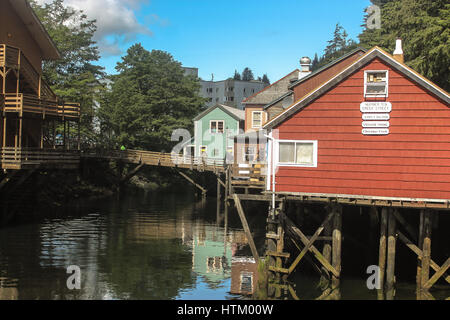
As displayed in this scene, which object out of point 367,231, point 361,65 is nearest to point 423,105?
point 361,65

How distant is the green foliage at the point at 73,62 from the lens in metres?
48.7

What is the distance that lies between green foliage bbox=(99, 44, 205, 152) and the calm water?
22821 millimetres

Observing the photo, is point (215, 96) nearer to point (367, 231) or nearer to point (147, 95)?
point (147, 95)

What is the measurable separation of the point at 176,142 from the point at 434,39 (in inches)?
1534

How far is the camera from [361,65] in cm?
1695

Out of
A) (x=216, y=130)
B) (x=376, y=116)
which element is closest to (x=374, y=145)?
(x=376, y=116)

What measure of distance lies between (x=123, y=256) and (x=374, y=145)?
37.7 ft

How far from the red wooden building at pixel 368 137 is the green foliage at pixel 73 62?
33.1 m

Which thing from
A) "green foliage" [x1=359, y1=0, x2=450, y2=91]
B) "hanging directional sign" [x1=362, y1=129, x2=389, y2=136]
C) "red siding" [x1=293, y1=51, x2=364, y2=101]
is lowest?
"hanging directional sign" [x1=362, y1=129, x2=389, y2=136]

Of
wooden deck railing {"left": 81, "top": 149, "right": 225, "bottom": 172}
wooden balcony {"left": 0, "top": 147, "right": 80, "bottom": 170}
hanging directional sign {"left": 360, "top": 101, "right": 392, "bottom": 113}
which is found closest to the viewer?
hanging directional sign {"left": 360, "top": 101, "right": 392, "bottom": 113}

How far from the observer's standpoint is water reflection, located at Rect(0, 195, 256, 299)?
16.3m

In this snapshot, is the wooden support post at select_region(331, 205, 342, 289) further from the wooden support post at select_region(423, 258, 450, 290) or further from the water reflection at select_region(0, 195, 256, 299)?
the water reflection at select_region(0, 195, 256, 299)

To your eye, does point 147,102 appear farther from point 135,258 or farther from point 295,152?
point 295,152

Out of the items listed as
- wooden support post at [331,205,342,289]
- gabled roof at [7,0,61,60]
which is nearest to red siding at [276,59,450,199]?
wooden support post at [331,205,342,289]
